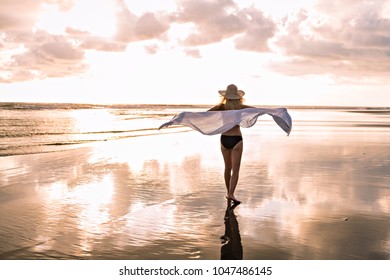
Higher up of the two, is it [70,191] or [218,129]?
[218,129]

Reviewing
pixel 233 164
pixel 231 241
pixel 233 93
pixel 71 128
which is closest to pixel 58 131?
pixel 71 128

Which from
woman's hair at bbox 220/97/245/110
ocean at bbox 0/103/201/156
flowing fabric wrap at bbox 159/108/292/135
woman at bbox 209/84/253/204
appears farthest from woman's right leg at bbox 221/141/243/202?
ocean at bbox 0/103/201/156

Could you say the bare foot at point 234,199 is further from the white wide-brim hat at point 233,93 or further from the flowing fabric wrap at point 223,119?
the white wide-brim hat at point 233,93

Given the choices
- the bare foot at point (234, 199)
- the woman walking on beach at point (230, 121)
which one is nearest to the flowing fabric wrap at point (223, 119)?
the woman walking on beach at point (230, 121)

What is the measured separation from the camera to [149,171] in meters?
11.9

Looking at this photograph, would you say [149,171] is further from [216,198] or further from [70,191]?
[216,198]

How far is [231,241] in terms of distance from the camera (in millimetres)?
5922

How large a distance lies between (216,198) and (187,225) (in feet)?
6.49

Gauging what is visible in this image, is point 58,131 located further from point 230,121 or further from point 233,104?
point 230,121

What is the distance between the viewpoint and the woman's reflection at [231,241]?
17.8 feet

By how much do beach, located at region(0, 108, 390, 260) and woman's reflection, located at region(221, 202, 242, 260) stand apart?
0.05 feet

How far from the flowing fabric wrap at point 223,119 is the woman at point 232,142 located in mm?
166

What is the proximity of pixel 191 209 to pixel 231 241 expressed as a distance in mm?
1809
